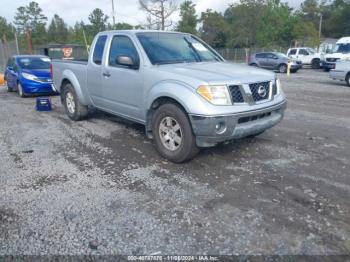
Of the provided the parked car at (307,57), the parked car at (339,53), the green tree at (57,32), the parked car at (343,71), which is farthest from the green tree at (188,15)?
the parked car at (343,71)

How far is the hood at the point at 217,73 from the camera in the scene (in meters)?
4.30

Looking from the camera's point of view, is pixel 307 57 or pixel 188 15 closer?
pixel 307 57

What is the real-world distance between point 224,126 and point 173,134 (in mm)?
834

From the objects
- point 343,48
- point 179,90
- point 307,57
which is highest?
point 343,48

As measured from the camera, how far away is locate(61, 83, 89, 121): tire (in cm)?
711

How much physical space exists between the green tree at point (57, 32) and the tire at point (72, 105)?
2796 inches

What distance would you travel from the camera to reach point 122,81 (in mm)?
5449

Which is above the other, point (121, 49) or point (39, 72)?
point (121, 49)

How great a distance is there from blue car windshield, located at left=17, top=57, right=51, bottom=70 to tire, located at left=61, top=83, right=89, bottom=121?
5021 mm

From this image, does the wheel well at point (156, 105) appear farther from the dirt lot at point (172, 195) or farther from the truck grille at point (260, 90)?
the truck grille at point (260, 90)

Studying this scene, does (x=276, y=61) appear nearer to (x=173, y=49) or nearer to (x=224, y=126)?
(x=173, y=49)

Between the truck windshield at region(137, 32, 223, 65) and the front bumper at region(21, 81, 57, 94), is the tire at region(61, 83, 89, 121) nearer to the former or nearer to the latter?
the truck windshield at region(137, 32, 223, 65)

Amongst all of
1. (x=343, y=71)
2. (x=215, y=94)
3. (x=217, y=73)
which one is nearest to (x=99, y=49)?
(x=217, y=73)

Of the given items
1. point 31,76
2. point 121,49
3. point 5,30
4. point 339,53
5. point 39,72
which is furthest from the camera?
point 5,30
